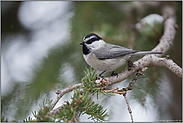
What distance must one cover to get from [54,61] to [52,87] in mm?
228

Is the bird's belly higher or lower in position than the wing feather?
lower

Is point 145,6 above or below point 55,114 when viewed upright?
above

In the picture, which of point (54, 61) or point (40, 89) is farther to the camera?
point (54, 61)

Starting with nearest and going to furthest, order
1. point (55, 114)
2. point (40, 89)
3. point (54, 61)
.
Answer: point (55, 114), point (40, 89), point (54, 61)

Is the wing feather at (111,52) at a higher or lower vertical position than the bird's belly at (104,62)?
higher

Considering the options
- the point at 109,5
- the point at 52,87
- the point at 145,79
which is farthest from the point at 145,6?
the point at 52,87

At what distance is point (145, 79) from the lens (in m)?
1.31

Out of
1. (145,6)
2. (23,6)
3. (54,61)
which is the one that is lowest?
(54,61)

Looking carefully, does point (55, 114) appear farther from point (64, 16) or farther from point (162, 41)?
point (64, 16)

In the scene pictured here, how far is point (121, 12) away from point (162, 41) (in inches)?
25.2

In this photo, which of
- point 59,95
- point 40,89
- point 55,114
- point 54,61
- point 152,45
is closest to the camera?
point 55,114

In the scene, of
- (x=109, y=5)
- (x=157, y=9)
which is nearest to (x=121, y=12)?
(x=109, y=5)

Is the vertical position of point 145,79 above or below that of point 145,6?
below

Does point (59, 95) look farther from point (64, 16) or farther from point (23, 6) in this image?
point (23, 6)
